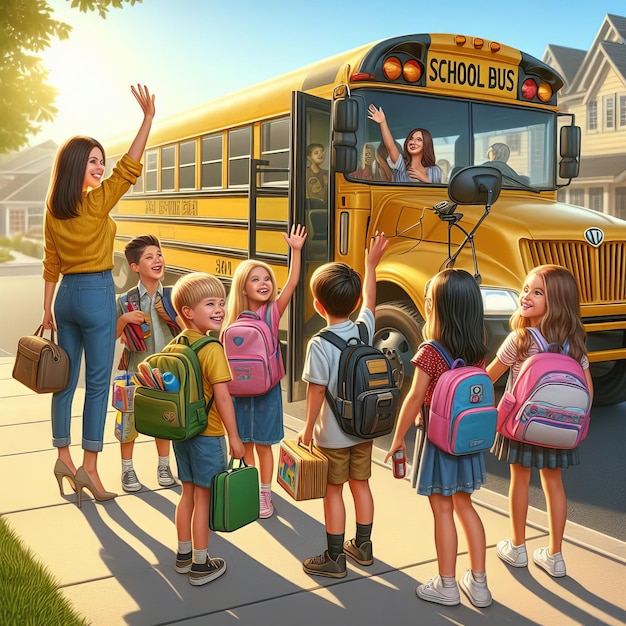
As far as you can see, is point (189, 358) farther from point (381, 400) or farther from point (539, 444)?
Result: point (539, 444)

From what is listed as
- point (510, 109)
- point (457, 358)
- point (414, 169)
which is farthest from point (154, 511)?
point (510, 109)

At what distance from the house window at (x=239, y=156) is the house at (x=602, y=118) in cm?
2025

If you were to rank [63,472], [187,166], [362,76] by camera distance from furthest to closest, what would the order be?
[187,166] < [362,76] < [63,472]

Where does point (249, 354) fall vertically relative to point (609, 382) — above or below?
above

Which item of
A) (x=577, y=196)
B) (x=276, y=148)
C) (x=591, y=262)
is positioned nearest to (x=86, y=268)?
(x=276, y=148)

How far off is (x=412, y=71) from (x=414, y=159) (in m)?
0.56

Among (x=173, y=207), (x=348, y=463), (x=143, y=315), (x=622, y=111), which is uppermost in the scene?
(x=622, y=111)

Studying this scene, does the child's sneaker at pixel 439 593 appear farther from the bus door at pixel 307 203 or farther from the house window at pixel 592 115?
the house window at pixel 592 115

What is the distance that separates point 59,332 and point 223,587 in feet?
5.03

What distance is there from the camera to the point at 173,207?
877 centimetres

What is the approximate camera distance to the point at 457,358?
9.84 ft

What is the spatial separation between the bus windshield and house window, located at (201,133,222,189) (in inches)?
91.2

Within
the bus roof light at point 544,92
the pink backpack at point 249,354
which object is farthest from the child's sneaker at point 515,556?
the bus roof light at point 544,92

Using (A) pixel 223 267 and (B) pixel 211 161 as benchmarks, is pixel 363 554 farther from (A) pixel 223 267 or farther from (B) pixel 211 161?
(B) pixel 211 161
